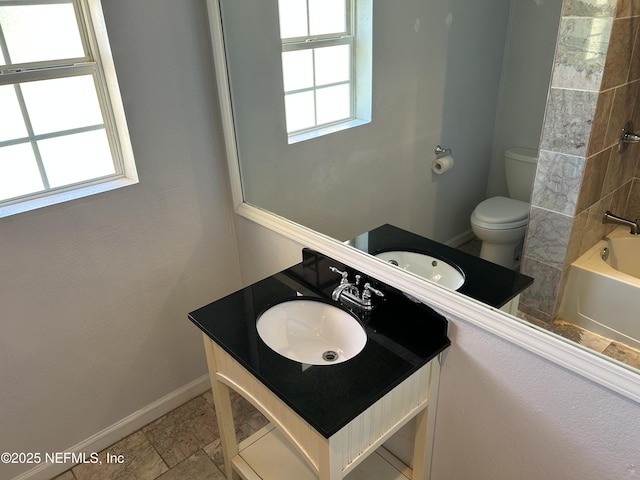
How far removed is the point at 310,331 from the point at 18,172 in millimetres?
1196

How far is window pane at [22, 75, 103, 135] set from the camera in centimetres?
171

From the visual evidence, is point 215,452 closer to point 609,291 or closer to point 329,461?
point 329,461

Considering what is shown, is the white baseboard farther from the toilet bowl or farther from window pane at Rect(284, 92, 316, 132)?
the toilet bowl

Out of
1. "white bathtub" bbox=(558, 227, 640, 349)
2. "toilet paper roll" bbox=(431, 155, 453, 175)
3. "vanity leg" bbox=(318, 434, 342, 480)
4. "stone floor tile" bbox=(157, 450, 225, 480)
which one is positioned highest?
"toilet paper roll" bbox=(431, 155, 453, 175)

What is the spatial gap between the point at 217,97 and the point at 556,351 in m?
1.53

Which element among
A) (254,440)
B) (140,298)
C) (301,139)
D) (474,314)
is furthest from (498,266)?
(140,298)

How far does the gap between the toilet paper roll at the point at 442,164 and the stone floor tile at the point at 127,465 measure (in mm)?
1654

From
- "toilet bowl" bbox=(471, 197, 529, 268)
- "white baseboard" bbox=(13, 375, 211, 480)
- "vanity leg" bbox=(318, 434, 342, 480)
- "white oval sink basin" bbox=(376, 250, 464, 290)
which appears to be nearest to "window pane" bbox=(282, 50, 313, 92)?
"white oval sink basin" bbox=(376, 250, 464, 290)

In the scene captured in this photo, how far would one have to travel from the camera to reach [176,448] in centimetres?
213

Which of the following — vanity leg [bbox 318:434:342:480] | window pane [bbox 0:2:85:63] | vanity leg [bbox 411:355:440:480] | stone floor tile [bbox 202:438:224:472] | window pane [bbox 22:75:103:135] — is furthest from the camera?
stone floor tile [bbox 202:438:224:472]

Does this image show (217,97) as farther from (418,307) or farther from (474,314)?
(474,314)

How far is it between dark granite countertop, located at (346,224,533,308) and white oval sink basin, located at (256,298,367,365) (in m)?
0.27

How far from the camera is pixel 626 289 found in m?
1.47

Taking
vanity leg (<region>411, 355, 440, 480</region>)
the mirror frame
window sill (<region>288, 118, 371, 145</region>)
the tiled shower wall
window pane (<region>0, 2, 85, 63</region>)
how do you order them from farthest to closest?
window sill (<region>288, 118, 371, 145</region>)
window pane (<region>0, 2, 85, 63</region>)
vanity leg (<region>411, 355, 440, 480</region>)
the tiled shower wall
the mirror frame
